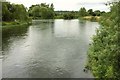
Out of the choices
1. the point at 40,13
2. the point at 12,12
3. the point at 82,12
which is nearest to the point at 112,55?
the point at 12,12

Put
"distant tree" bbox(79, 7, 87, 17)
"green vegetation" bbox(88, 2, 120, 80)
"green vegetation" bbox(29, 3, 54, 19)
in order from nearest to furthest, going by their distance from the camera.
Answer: "green vegetation" bbox(88, 2, 120, 80), "green vegetation" bbox(29, 3, 54, 19), "distant tree" bbox(79, 7, 87, 17)

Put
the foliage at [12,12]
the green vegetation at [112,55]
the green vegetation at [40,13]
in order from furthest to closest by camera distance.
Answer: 1. the green vegetation at [40,13]
2. the foliage at [12,12]
3. the green vegetation at [112,55]

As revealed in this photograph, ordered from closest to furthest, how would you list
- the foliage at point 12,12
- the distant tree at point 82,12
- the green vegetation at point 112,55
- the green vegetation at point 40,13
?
the green vegetation at point 112,55, the foliage at point 12,12, the green vegetation at point 40,13, the distant tree at point 82,12

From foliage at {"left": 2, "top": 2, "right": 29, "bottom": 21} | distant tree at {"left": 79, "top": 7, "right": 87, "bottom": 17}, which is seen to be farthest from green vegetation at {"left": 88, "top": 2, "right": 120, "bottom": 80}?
distant tree at {"left": 79, "top": 7, "right": 87, "bottom": 17}

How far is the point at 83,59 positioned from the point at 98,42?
4142 millimetres

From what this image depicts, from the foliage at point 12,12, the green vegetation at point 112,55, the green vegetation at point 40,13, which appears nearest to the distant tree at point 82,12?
the green vegetation at point 40,13

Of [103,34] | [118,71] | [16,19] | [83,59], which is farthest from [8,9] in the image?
[118,71]

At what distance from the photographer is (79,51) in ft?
84.9

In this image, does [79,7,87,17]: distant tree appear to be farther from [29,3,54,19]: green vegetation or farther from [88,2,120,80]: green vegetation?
[88,2,120,80]: green vegetation

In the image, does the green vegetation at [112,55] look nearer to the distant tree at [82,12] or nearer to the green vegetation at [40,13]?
the green vegetation at [40,13]

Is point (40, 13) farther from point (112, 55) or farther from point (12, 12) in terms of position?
point (112, 55)

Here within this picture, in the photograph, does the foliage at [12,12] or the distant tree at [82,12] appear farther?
the distant tree at [82,12]

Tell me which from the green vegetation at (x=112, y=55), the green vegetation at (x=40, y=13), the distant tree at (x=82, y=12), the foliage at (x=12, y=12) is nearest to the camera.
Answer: the green vegetation at (x=112, y=55)

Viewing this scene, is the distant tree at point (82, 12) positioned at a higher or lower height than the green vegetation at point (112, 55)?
higher
